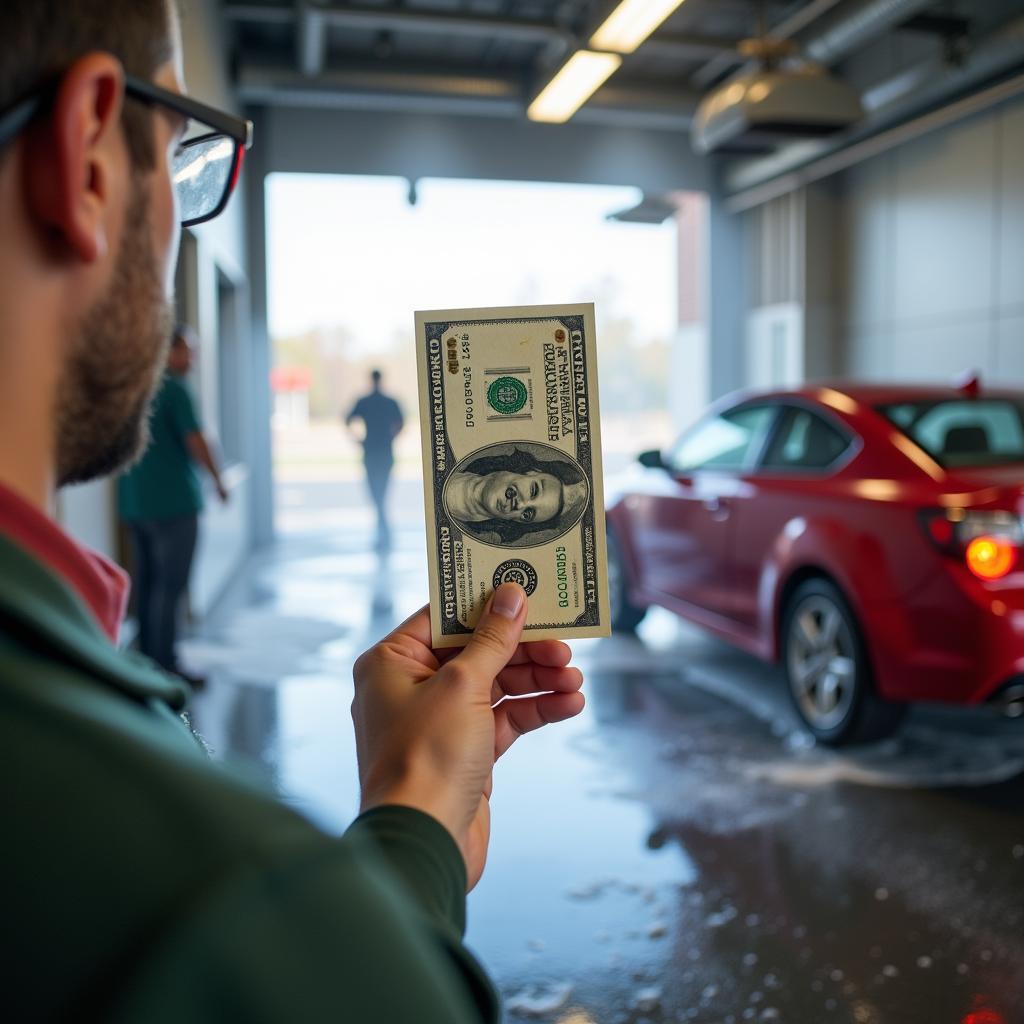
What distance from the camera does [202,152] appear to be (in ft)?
3.21

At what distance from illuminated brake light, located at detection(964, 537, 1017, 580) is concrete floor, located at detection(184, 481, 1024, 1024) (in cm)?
77

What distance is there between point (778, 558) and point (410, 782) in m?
3.63

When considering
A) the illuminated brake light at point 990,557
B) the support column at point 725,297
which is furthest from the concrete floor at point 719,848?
the support column at point 725,297

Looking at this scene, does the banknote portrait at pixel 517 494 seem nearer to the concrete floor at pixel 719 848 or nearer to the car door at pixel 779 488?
the concrete floor at pixel 719 848

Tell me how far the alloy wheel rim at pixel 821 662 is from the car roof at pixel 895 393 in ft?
2.81

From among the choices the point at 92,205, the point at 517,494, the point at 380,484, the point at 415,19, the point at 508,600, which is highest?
the point at 415,19

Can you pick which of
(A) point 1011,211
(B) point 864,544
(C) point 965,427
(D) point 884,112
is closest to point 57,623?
(B) point 864,544

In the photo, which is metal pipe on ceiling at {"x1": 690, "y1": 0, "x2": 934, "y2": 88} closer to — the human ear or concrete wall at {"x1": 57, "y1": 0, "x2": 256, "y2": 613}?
concrete wall at {"x1": 57, "y1": 0, "x2": 256, "y2": 613}

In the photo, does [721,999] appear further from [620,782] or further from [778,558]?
[778,558]

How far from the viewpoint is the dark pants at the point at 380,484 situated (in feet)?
33.8

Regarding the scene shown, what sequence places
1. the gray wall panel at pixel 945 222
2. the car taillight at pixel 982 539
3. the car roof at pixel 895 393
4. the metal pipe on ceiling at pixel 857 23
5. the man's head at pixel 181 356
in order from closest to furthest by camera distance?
1. the car taillight at pixel 982 539
2. the car roof at pixel 895 393
3. the man's head at pixel 181 356
4. the metal pipe on ceiling at pixel 857 23
5. the gray wall panel at pixel 945 222

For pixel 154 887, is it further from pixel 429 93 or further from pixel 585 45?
pixel 429 93

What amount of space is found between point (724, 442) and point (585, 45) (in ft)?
12.5

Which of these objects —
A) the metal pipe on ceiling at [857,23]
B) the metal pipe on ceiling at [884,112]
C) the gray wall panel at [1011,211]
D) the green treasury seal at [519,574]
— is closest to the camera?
the green treasury seal at [519,574]
